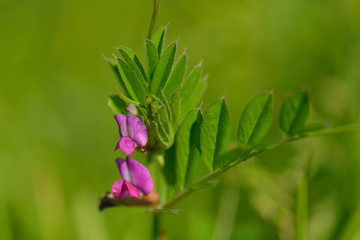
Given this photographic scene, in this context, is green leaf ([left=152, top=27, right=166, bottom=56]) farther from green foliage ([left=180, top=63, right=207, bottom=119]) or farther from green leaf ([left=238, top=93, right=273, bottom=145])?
green leaf ([left=238, top=93, right=273, bottom=145])

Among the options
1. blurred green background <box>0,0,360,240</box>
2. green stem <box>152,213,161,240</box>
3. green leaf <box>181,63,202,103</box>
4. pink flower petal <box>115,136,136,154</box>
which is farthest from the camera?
blurred green background <box>0,0,360,240</box>

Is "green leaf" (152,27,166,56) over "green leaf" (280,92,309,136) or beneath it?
over

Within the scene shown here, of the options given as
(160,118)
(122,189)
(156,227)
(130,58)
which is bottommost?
(156,227)

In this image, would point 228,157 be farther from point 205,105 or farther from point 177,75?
point 205,105

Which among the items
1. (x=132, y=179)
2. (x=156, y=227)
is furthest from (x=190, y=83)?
(x=156, y=227)

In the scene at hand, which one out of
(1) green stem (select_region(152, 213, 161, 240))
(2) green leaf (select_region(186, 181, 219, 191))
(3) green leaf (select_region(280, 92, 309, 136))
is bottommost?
(1) green stem (select_region(152, 213, 161, 240))

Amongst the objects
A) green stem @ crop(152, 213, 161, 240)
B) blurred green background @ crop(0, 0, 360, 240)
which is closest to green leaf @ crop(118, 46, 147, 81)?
green stem @ crop(152, 213, 161, 240)
